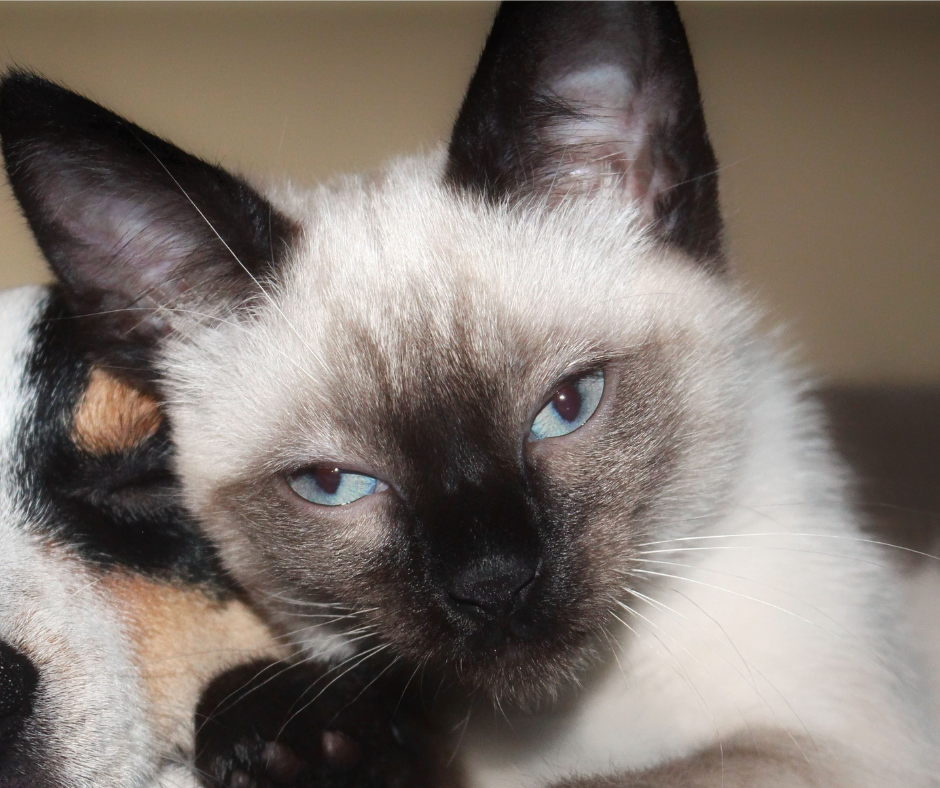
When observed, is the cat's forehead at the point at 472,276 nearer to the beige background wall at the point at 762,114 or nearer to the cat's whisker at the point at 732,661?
the cat's whisker at the point at 732,661

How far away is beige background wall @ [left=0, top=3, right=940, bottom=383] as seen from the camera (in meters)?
1.43

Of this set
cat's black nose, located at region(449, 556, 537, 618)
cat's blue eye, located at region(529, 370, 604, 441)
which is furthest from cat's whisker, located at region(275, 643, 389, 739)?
cat's blue eye, located at region(529, 370, 604, 441)

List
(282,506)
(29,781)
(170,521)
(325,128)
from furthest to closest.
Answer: (325,128)
(170,521)
(282,506)
(29,781)

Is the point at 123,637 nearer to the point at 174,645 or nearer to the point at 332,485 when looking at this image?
the point at 174,645

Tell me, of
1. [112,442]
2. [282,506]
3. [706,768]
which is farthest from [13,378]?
[706,768]

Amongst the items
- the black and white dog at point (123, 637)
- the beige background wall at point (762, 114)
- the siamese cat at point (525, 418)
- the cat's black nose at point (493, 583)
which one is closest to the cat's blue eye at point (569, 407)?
the siamese cat at point (525, 418)

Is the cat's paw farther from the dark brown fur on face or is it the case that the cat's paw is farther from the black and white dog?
the dark brown fur on face

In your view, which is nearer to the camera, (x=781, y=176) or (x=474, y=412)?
(x=474, y=412)

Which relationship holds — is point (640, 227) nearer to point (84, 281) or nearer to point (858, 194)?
point (84, 281)

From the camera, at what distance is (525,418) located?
0.83 meters

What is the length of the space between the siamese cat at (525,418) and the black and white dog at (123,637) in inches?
2.2

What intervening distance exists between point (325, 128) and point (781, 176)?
35.8 inches

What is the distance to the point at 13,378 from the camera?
3.22ft

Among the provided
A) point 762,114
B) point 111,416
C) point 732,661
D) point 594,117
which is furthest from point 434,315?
point 762,114
